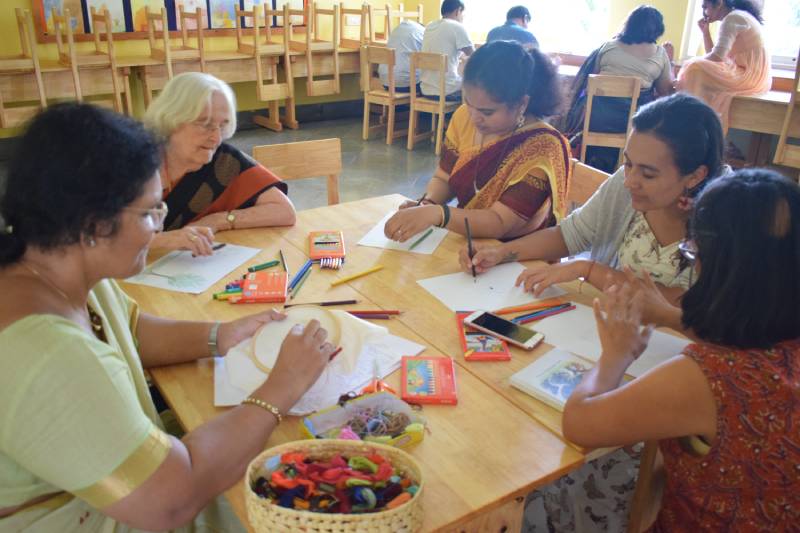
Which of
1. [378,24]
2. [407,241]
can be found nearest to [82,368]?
[407,241]

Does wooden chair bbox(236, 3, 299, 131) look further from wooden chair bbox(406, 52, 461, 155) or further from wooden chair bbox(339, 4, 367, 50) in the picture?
wooden chair bbox(406, 52, 461, 155)

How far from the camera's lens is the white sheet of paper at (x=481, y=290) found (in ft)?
5.15

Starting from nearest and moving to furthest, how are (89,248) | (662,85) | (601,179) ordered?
(89,248) → (601,179) → (662,85)

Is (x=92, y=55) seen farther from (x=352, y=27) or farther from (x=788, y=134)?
(x=788, y=134)

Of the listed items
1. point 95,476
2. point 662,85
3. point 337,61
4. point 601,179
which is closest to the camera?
point 95,476

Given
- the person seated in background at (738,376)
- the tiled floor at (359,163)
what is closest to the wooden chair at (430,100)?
the tiled floor at (359,163)

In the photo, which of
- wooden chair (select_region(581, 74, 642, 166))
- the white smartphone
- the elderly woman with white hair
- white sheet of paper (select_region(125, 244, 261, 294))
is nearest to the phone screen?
the white smartphone

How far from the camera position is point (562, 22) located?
7.21 metres

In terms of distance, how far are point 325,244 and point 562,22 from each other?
6.29 meters

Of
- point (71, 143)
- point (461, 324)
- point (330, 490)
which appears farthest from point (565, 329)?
point (71, 143)

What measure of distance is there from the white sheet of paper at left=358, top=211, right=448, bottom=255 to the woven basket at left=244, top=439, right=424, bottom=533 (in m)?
1.02

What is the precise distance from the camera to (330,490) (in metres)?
0.87

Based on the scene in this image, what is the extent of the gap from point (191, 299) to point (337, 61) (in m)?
5.65

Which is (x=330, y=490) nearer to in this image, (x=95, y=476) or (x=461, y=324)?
(x=95, y=476)
